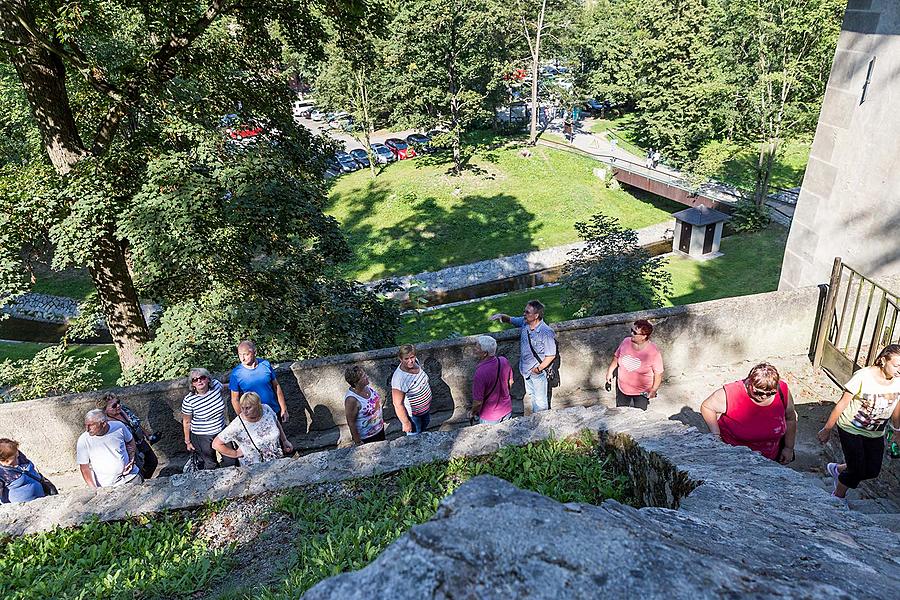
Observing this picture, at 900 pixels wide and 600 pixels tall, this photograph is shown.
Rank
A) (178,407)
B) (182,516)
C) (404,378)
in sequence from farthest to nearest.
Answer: (178,407) → (404,378) → (182,516)

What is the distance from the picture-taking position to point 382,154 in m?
38.3

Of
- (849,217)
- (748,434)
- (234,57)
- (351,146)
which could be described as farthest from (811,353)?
(351,146)

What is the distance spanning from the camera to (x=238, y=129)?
10.0 meters

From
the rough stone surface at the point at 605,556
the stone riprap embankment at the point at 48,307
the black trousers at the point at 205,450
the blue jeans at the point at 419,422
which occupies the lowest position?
the stone riprap embankment at the point at 48,307

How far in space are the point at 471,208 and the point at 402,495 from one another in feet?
93.2

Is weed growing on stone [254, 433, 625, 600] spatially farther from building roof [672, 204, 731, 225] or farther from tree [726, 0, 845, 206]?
tree [726, 0, 845, 206]

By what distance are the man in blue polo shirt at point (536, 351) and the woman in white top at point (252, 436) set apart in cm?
277

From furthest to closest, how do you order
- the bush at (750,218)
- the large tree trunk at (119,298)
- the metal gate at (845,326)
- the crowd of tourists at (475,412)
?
the bush at (750,218) < the large tree trunk at (119,298) < the metal gate at (845,326) < the crowd of tourists at (475,412)

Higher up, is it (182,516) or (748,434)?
(748,434)

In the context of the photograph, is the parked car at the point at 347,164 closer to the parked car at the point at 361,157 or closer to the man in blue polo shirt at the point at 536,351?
the parked car at the point at 361,157

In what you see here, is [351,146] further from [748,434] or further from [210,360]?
[748,434]

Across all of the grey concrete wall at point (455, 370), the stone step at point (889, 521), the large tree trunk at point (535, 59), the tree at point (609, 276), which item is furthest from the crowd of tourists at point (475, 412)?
the large tree trunk at point (535, 59)

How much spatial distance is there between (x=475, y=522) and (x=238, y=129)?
9.33 meters

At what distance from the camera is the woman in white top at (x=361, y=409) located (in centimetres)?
594
